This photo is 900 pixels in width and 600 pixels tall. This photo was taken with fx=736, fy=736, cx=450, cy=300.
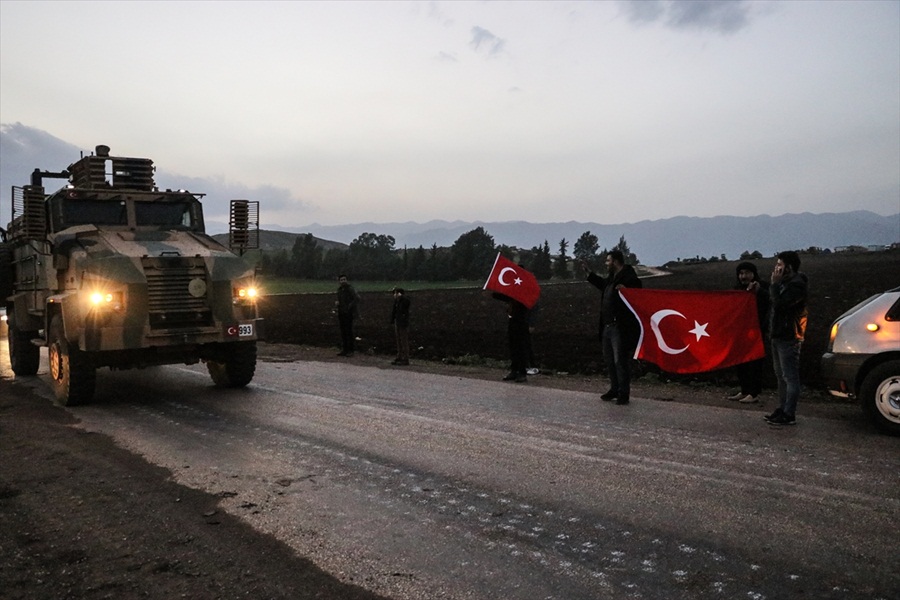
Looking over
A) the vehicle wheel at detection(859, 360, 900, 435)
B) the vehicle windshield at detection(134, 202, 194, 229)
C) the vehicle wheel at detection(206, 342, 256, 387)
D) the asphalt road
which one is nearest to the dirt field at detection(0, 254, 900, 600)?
the asphalt road

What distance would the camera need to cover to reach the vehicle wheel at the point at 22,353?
1352cm

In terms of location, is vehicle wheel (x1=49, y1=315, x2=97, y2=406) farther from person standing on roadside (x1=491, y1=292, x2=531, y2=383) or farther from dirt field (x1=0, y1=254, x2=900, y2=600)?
person standing on roadside (x1=491, y1=292, x2=531, y2=383)

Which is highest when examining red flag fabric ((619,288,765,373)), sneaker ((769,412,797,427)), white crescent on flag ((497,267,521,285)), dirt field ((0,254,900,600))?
white crescent on flag ((497,267,521,285))

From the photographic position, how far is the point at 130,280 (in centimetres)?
973

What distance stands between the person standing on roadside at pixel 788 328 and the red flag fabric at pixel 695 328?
4.81 ft

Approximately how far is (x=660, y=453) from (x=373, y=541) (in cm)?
327

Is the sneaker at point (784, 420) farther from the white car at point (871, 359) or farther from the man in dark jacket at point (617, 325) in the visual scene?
the man in dark jacket at point (617, 325)

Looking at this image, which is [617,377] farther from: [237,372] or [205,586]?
[205,586]

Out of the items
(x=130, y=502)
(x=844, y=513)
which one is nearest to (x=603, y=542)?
(x=844, y=513)

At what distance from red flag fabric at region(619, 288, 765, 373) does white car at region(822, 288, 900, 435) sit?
1.60 meters

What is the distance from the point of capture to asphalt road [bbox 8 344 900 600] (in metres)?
4.09

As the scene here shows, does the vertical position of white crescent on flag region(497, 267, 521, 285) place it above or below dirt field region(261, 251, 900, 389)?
above

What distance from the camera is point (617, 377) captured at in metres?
10.2

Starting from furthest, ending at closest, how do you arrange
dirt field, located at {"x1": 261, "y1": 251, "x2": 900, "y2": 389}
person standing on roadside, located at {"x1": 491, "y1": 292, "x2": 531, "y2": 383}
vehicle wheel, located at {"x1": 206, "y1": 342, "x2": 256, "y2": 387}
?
dirt field, located at {"x1": 261, "y1": 251, "x2": 900, "y2": 389}, person standing on roadside, located at {"x1": 491, "y1": 292, "x2": 531, "y2": 383}, vehicle wheel, located at {"x1": 206, "y1": 342, "x2": 256, "y2": 387}
